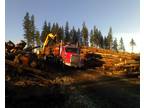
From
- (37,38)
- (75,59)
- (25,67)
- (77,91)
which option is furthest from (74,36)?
(25,67)

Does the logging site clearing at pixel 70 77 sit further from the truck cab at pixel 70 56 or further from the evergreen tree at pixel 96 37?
the evergreen tree at pixel 96 37

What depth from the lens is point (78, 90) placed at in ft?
39.1

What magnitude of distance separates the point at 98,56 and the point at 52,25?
104 inches

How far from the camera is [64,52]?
14.1 m

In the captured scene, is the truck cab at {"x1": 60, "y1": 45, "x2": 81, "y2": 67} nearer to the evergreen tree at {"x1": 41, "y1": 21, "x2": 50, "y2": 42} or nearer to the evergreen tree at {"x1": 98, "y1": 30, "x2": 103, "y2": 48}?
the evergreen tree at {"x1": 98, "y1": 30, "x2": 103, "y2": 48}

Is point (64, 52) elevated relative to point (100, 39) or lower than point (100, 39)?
lower

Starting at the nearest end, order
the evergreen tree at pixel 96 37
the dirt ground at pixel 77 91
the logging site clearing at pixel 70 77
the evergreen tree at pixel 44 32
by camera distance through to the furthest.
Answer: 1. the dirt ground at pixel 77 91
2. the logging site clearing at pixel 70 77
3. the evergreen tree at pixel 44 32
4. the evergreen tree at pixel 96 37

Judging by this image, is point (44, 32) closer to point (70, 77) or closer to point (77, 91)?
point (70, 77)

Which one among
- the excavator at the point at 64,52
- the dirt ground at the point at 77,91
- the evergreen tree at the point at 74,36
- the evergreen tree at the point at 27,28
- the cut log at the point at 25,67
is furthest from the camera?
the excavator at the point at 64,52

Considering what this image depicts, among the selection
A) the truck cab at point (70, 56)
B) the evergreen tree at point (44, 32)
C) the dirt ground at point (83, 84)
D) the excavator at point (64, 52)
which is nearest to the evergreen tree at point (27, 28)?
the evergreen tree at point (44, 32)

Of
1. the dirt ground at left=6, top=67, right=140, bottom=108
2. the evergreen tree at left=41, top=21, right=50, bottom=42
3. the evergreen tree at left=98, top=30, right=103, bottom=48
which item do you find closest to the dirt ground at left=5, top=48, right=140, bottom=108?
the dirt ground at left=6, top=67, right=140, bottom=108

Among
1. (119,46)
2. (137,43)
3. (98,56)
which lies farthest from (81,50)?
(137,43)

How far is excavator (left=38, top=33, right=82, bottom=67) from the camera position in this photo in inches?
515

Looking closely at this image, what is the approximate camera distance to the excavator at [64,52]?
42.9 ft
